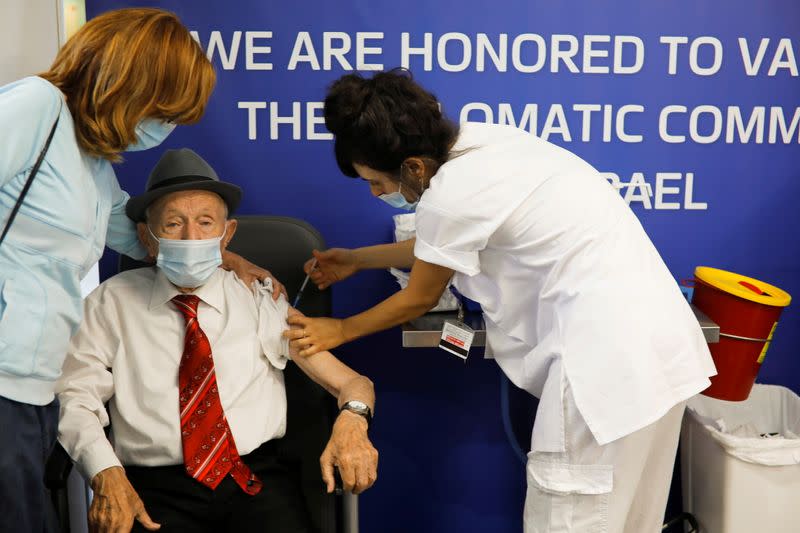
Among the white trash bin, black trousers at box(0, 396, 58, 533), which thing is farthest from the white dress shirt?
the white trash bin

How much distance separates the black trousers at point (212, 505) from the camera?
1952 mm

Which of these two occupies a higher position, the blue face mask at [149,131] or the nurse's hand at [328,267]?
the blue face mask at [149,131]

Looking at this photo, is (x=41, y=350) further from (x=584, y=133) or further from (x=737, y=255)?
(x=737, y=255)

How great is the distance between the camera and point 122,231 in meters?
2.09

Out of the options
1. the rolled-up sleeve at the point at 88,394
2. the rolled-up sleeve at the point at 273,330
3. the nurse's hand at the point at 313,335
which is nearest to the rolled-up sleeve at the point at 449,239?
the nurse's hand at the point at 313,335

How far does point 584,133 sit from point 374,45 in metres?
0.75

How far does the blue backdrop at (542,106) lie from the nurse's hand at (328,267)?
17.0 inches

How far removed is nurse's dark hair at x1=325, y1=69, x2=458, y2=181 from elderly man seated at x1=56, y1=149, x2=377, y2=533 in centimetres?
36

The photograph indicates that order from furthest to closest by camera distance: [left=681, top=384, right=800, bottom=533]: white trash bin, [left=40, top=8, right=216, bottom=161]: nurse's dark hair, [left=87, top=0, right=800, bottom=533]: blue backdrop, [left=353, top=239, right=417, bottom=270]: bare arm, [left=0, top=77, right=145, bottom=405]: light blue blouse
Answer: [left=87, top=0, right=800, bottom=533]: blue backdrop → [left=681, top=384, right=800, bottom=533]: white trash bin → [left=353, top=239, right=417, bottom=270]: bare arm → [left=40, top=8, right=216, bottom=161]: nurse's dark hair → [left=0, top=77, right=145, bottom=405]: light blue blouse

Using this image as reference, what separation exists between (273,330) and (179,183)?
0.44 meters

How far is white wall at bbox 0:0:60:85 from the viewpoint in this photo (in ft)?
7.09

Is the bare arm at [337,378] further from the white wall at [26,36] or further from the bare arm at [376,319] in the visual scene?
the white wall at [26,36]

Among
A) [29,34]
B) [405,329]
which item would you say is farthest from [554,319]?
[29,34]

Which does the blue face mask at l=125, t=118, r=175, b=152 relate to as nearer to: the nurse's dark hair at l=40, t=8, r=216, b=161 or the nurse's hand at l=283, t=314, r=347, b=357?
the nurse's dark hair at l=40, t=8, r=216, b=161
